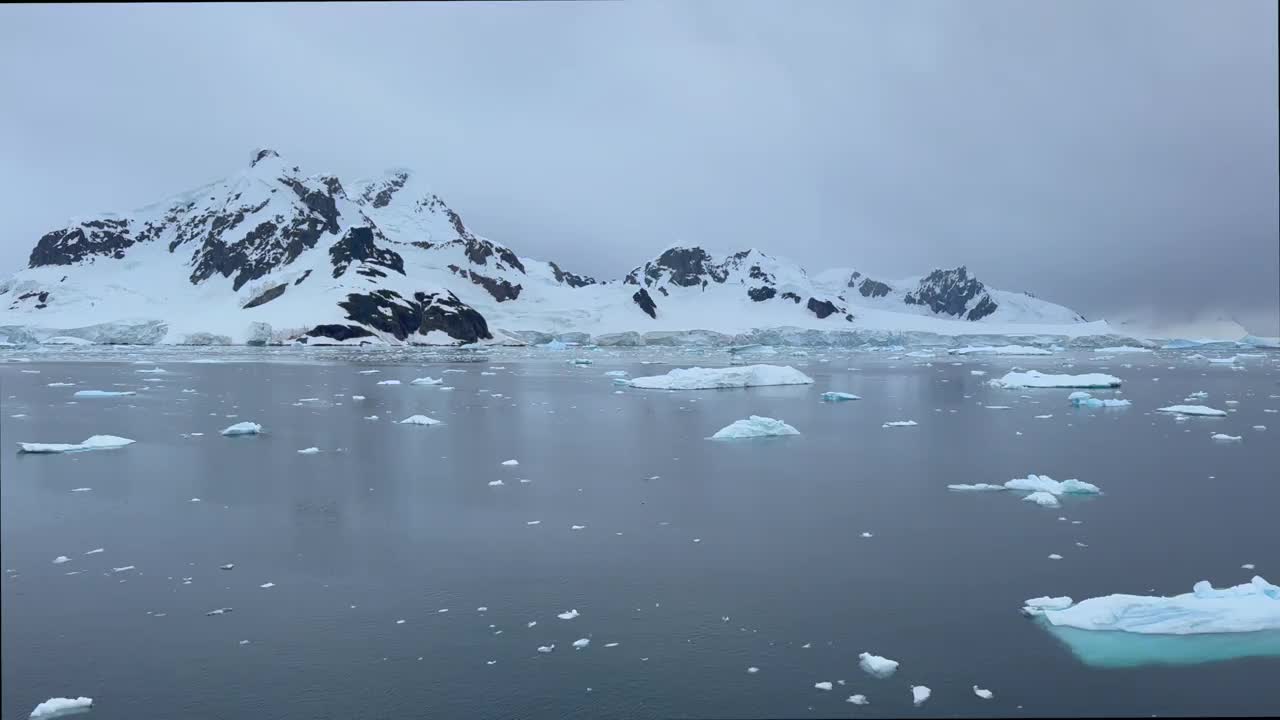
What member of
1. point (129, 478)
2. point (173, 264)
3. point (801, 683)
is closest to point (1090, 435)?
point (801, 683)

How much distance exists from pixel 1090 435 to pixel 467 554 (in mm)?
16091

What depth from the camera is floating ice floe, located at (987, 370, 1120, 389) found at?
31906mm

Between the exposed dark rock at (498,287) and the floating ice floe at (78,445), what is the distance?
11927 centimetres

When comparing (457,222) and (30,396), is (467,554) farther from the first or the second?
(457,222)

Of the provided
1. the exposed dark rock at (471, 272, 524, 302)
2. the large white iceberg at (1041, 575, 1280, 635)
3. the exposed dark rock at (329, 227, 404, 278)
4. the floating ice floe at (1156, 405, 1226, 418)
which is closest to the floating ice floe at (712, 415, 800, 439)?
the large white iceberg at (1041, 575, 1280, 635)

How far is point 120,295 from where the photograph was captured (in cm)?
11131

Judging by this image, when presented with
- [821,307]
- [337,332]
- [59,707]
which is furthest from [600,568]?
[821,307]

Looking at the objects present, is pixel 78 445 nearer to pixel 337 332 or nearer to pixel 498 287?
pixel 337 332

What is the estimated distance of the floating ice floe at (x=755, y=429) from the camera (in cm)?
1806

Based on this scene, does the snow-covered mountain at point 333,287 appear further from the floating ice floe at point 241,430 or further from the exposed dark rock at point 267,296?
the floating ice floe at point 241,430

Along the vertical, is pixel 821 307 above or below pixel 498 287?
below

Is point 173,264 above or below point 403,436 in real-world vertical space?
above

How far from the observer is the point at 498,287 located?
135625mm

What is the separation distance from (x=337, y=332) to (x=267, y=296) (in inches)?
1005
